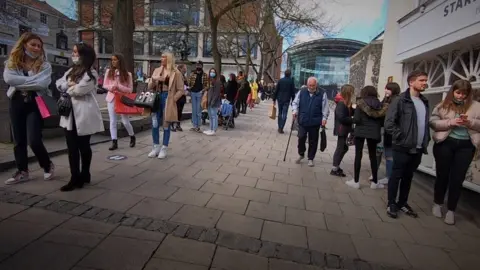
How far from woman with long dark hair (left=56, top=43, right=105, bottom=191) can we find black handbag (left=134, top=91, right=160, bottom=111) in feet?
5.21

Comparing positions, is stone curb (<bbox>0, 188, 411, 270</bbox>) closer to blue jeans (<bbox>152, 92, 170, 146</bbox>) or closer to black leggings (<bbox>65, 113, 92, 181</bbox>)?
black leggings (<bbox>65, 113, 92, 181</bbox>)

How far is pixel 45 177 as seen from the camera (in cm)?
441

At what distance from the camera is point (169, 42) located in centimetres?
4672

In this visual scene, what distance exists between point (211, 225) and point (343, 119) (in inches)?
138

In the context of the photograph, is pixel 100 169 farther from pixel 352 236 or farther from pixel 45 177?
pixel 352 236

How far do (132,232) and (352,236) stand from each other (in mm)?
2215

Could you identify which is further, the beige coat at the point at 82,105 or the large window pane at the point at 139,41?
the large window pane at the point at 139,41

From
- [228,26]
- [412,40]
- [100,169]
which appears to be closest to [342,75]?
[228,26]

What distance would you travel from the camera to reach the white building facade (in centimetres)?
516

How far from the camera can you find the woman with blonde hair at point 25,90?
13.0 feet

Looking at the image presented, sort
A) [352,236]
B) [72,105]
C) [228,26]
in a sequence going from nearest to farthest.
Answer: [352,236], [72,105], [228,26]

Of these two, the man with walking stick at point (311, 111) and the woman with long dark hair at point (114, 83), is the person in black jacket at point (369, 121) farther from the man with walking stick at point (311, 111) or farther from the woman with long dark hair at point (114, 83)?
the woman with long dark hair at point (114, 83)

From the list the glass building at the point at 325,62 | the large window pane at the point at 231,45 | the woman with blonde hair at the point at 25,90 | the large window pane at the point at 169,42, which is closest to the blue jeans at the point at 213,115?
the woman with blonde hair at the point at 25,90

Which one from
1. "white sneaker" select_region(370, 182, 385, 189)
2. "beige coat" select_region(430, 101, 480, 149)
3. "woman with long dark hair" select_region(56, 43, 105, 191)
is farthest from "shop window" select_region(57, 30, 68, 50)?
"beige coat" select_region(430, 101, 480, 149)
